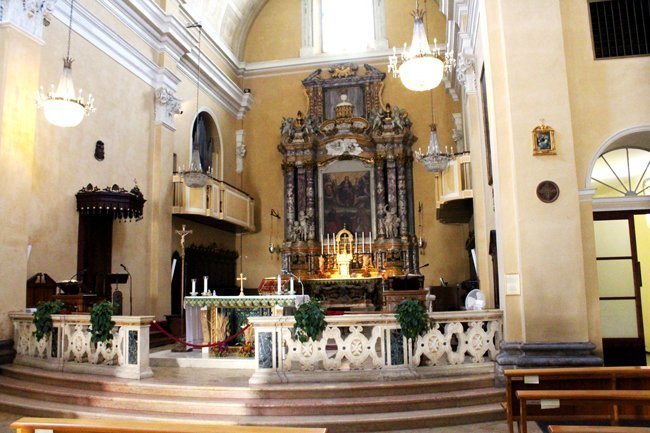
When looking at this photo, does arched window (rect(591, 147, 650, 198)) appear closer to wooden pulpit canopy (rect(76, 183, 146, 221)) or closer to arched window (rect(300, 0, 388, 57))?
wooden pulpit canopy (rect(76, 183, 146, 221))

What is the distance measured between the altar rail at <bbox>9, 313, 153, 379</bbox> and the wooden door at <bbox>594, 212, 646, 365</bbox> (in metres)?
6.35

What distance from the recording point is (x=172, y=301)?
46.9 ft

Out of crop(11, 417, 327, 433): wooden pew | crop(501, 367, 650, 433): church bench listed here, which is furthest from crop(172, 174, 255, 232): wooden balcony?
crop(11, 417, 327, 433): wooden pew

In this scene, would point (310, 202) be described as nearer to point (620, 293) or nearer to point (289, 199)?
point (289, 199)

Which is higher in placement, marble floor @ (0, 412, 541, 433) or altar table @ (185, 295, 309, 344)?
altar table @ (185, 295, 309, 344)

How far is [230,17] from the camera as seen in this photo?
58.5ft

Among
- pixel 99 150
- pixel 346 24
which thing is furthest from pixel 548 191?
pixel 346 24

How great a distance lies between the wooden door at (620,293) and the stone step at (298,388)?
6.73 ft

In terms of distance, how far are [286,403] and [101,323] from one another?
3.03m

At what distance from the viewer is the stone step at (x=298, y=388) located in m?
6.52

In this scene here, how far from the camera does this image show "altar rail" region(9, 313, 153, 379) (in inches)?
296

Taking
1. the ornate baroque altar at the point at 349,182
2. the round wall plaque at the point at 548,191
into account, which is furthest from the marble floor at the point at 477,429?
the ornate baroque altar at the point at 349,182

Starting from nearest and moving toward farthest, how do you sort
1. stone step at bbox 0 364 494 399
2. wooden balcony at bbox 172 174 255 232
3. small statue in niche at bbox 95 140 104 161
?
1. stone step at bbox 0 364 494 399
2. small statue in niche at bbox 95 140 104 161
3. wooden balcony at bbox 172 174 255 232

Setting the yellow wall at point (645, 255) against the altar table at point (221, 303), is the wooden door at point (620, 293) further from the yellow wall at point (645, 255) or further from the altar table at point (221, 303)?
the altar table at point (221, 303)
